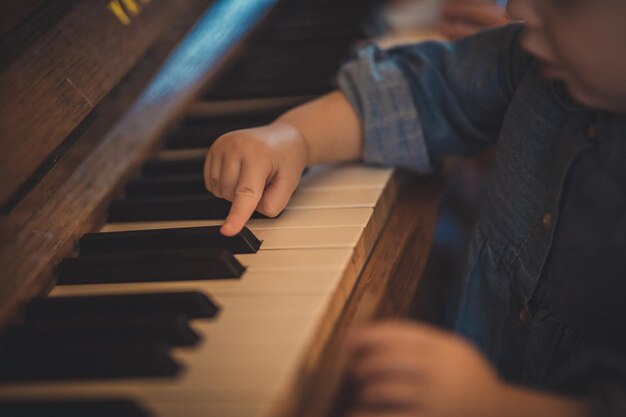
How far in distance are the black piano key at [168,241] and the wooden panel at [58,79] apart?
0.45 feet

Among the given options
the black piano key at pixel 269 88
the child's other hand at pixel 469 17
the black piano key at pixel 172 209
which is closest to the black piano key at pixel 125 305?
the black piano key at pixel 172 209

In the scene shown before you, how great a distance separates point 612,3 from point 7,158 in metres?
0.69

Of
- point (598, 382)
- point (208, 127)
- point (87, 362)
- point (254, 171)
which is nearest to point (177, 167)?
point (208, 127)

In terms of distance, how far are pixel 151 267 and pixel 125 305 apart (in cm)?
7

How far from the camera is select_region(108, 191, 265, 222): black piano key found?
37.6 inches

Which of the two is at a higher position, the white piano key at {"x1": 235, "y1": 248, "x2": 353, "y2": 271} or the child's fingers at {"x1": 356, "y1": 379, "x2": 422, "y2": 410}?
the white piano key at {"x1": 235, "y1": 248, "x2": 353, "y2": 271}

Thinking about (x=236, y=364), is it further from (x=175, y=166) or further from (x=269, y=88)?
(x=269, y=88)

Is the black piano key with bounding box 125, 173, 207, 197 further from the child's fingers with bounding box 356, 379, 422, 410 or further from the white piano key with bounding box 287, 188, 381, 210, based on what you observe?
the child's fingers with bounding box 356, 379, 422, 410

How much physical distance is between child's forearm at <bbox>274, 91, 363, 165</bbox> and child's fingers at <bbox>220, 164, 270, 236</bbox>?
0.16 m

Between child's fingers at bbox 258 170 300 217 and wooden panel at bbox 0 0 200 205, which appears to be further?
child's fingers at bbox 258 170 300 217

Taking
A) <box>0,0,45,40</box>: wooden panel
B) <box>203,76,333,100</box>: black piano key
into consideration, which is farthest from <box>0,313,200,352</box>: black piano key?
<box>203,76,333,100</box>: black piano key

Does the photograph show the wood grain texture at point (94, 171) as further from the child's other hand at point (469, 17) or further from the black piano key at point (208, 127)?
the child's other hand at point (469, 17)

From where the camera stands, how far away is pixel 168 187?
1.04 meters

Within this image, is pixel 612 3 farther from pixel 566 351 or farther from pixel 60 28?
pixel 60 28
